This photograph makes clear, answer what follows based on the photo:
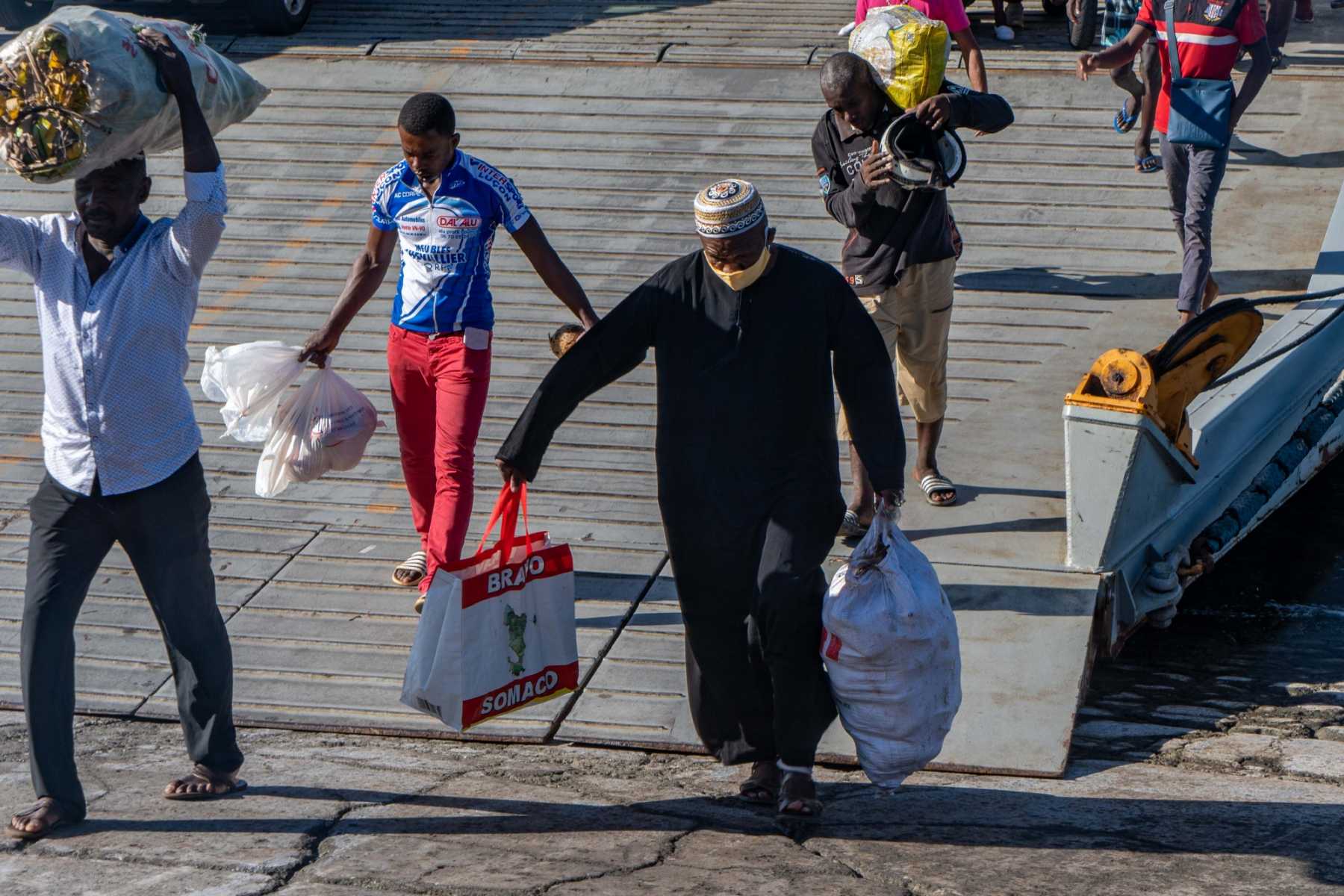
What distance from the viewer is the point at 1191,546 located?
662 cm

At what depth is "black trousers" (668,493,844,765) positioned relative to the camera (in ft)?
14.4

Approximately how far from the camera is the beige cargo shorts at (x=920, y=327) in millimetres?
6301

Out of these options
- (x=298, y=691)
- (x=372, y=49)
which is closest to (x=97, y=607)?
(x=298, y=691)

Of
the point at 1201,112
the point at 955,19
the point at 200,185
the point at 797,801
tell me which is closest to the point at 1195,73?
the point at 1201,112

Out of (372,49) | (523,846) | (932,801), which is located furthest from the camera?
(372,49)

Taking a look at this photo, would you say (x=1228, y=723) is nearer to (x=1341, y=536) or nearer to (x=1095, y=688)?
(x=1095, y=688)

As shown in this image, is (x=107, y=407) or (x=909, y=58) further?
(x=909, y=58)

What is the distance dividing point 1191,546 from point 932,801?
2426mm

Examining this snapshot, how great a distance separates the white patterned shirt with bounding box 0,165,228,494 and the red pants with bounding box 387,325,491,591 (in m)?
1.61

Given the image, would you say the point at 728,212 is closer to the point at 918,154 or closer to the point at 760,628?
the point at 760,628

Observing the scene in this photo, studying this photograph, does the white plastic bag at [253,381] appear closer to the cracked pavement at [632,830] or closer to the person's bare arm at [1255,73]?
the cracked pavement at [632,830]

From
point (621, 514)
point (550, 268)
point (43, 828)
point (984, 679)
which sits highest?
point (550, 268)

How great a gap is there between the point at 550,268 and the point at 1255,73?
16.2 ft

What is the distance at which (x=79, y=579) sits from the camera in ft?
14.2
